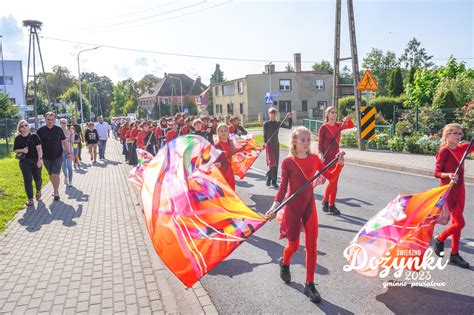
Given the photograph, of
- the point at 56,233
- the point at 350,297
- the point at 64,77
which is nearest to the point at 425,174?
the point at 350,297

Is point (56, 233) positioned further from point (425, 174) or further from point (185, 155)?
point (425, 174)

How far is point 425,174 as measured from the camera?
11.7 metres

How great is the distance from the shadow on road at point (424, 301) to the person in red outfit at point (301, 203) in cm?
76

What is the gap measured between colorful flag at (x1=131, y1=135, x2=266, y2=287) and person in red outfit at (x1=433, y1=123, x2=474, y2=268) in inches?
97.8

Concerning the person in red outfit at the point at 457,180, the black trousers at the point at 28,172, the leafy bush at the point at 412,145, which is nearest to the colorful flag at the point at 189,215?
the person in red outfit at the point at 457,180

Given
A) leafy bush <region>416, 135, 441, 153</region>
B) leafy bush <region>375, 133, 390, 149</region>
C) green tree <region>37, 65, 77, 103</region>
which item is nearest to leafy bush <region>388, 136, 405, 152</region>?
leafy bush <region>375, 133, 390, 149</region>

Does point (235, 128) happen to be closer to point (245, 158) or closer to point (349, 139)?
point (245, 158)

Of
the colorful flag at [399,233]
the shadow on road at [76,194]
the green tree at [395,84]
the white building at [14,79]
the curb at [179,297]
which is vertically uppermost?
the white building at [14,79]

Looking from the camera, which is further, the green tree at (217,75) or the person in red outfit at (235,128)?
the green tree at (217,75)

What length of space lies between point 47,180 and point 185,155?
9.33 metres

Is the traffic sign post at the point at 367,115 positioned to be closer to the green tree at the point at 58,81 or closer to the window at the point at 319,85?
the window at the point at 319,85

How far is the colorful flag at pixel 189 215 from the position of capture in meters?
3.87

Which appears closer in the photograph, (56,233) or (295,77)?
(56,233)

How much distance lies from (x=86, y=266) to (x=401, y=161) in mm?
11373
